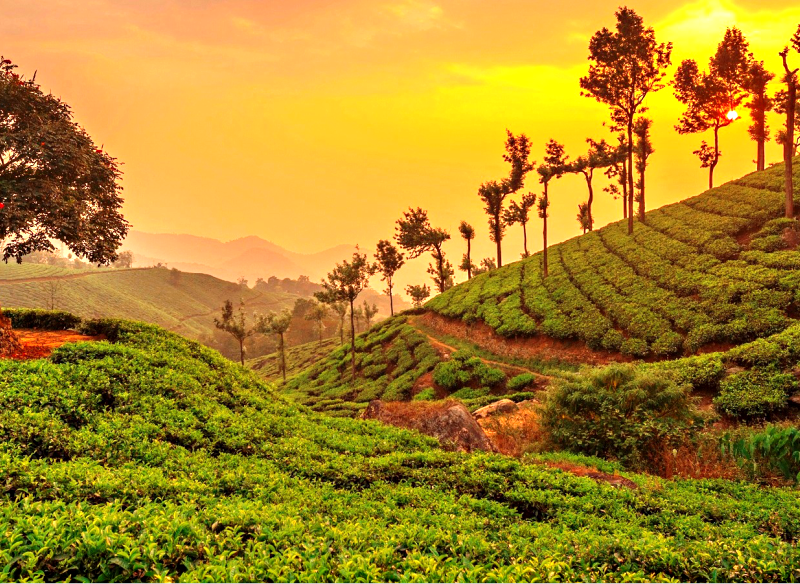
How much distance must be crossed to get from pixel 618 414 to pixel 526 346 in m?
21.3

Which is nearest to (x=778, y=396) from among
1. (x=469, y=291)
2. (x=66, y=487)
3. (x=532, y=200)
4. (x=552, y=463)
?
(x=552, y=463)

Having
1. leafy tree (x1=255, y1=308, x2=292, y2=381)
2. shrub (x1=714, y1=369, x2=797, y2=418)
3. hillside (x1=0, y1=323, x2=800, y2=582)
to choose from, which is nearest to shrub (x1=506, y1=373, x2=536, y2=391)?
shrub (x1=714, y1=369, x2=797, y2=418)

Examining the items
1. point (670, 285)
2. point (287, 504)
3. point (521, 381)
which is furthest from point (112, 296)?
point (287, 504)

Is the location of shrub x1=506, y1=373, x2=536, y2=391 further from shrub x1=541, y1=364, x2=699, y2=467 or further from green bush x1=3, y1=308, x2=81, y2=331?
green bush x1=3, y1=308, x2=81, y2=331

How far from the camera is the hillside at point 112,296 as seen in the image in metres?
131

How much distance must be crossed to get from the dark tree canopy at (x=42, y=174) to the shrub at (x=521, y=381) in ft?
86.5

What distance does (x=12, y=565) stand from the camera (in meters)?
4.57

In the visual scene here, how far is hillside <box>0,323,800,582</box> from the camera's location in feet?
16.2

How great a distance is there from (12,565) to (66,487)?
2.28 m

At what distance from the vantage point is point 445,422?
14.5 meters

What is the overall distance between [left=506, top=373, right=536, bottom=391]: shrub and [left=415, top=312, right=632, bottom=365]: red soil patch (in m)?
2.74

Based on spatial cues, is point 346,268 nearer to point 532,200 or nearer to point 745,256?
point 532,200

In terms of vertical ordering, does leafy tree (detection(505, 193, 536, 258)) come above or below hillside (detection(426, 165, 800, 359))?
above

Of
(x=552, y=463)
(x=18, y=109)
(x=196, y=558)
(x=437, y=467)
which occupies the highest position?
(x=18, y=109)
